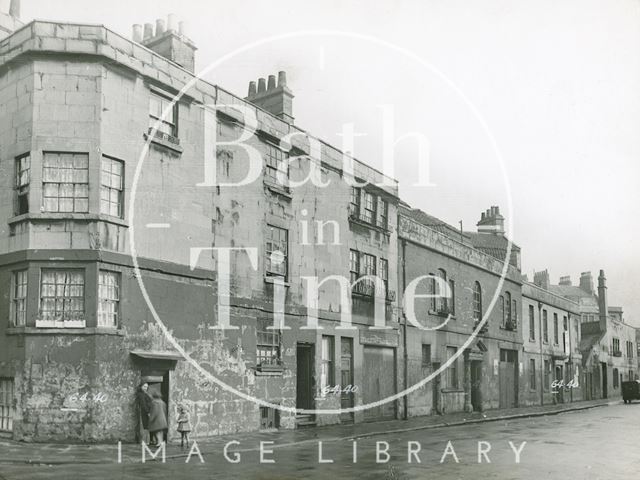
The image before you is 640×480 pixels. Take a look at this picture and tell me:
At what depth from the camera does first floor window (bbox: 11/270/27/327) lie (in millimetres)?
16422

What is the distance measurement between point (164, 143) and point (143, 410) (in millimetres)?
6420

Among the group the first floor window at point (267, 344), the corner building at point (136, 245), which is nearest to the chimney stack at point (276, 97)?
the corner building at point (136, 245)

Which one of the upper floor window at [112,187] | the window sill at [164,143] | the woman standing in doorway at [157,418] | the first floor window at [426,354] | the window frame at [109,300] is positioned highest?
the window sill at [164,143]

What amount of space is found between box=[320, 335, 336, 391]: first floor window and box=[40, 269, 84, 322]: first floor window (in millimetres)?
9473

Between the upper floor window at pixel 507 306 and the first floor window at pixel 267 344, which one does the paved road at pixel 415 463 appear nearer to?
the first floor window at pixel 267 344

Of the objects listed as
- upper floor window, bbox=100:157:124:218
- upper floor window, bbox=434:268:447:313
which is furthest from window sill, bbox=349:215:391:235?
upper floor window, bbox=100:157:124:218

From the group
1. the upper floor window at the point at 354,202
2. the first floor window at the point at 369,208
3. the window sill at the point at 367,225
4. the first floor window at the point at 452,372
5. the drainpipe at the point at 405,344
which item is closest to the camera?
the window sill at the point at 367,225

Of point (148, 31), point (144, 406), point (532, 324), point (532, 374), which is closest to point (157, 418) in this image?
point (144, 406)

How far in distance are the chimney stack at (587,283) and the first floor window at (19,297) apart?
74.4 m

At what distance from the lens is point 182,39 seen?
789 inches

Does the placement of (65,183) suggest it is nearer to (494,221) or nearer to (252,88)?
(252,88)

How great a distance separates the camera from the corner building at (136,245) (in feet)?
52.7

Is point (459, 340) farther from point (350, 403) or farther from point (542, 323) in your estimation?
point (542, 323)

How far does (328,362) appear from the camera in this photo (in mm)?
24078
